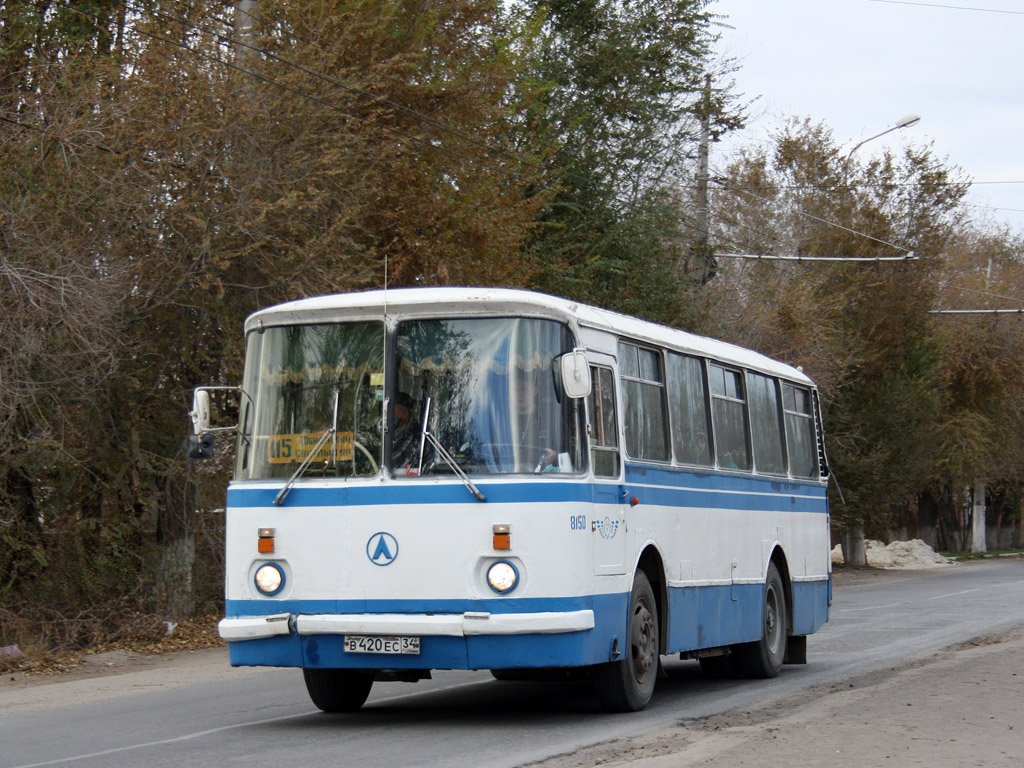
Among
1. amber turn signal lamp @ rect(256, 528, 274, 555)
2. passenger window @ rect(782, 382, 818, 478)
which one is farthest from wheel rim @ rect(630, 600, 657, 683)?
passenger window @ rect(782, 382, 818, 478)

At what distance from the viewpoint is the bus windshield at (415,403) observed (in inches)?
397

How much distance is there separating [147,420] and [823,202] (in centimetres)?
2848

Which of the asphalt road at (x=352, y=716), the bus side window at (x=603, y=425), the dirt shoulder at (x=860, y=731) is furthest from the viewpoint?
the bus side window at (x=603, y=425)

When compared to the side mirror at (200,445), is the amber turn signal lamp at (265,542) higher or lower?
lower

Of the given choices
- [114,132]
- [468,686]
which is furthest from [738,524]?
[114,132]

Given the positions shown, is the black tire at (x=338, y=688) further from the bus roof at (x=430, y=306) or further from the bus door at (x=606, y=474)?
the bus roof at (x=430, y=306)

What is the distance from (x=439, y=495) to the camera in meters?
10.0

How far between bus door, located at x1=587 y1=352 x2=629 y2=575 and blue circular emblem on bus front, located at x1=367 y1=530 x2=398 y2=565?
4.47ft

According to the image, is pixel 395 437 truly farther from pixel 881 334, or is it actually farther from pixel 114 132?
pixel 881 334

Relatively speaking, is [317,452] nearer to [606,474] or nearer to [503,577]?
[503,577]

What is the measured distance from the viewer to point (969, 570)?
43.2 metres

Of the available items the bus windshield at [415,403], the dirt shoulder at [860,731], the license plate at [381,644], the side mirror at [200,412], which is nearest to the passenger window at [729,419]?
the dirt shoulder at [860,731]

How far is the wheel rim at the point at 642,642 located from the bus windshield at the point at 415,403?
1.57 meters

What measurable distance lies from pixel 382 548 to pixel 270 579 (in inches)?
33.6
